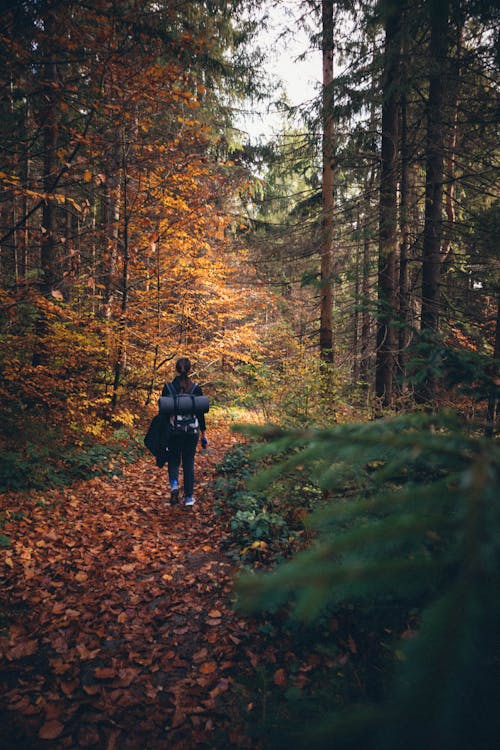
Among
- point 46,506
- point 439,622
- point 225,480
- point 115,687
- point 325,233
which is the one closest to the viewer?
point 439,622

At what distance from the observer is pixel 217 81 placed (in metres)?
10.4

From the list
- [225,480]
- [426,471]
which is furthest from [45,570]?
[426,471]

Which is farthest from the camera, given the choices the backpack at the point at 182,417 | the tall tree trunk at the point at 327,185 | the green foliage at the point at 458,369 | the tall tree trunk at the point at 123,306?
the tall tree trunk at the point at 327,185

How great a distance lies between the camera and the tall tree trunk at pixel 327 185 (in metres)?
8.36

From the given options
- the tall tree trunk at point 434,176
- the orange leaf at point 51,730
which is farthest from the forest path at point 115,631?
the tall tree trunk at point 434,176

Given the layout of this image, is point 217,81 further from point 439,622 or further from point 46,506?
point 439,622

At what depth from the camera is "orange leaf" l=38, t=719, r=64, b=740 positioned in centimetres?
221

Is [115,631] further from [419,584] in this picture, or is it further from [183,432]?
[419,584]

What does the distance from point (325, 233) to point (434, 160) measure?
2884 mm

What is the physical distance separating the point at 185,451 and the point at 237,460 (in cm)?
216

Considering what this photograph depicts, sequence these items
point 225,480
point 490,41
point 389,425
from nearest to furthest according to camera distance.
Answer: point 389,425, point 490,41, point 225,480

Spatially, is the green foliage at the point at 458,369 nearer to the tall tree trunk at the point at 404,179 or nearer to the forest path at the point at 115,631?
the forest path at the point at 115,631

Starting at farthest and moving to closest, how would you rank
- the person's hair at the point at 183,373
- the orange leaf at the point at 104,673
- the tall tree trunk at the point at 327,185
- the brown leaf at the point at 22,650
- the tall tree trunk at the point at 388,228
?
1. the tall tree trunk at the point at 327,185
2. the tall tree trunk at the point at 388,228
3. the person's hair at the point at 183,373
4. the brown leaf at the point at 22,650
5. the orange leaf at the point at 104,673

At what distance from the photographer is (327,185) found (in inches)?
389
